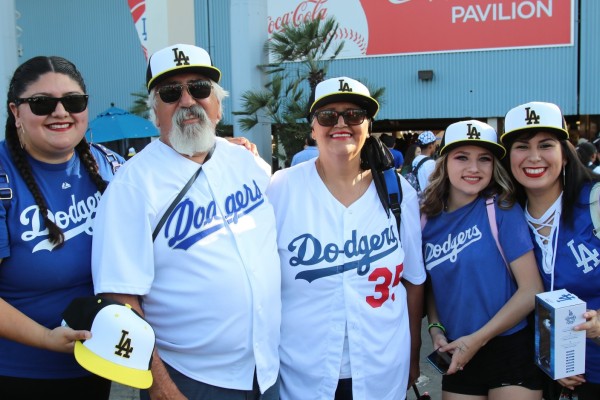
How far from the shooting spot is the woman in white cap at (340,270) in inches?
101

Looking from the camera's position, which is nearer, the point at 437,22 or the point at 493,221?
the point at 493,221

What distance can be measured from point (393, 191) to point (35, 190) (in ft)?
5.57

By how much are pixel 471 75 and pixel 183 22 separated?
14951mm

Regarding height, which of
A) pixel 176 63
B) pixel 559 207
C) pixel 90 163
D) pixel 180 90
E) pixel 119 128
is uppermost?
pixel 119 128

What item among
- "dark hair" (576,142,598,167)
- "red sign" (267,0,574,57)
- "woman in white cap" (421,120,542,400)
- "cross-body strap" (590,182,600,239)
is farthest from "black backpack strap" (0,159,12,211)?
"red sign" (267,0,574,57)

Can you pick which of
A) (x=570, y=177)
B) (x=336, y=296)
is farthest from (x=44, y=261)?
(x=570, y=177)

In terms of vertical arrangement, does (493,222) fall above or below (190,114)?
below

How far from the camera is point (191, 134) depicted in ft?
8.09

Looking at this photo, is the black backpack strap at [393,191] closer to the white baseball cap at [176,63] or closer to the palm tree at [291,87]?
the white baseball cap at [176,63]

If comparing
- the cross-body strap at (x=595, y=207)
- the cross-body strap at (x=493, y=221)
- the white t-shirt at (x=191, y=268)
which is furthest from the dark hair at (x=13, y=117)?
the cross-body strap at (x=595, y=207)

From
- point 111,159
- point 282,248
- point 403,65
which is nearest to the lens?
point 282,248

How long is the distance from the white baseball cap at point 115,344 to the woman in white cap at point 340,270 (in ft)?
2.71

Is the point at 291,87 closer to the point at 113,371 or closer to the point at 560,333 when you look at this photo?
the point at 560,333

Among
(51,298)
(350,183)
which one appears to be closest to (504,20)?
(350,183)
